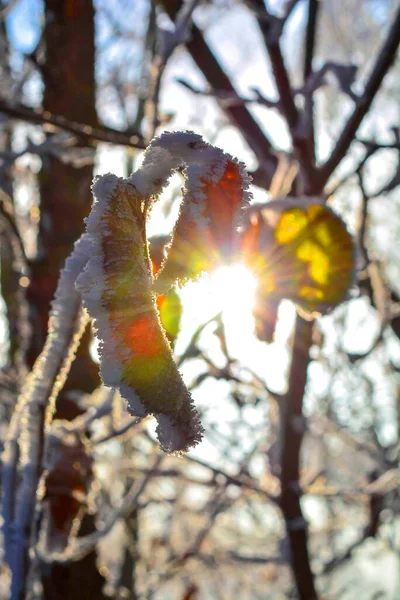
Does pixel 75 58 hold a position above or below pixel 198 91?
above

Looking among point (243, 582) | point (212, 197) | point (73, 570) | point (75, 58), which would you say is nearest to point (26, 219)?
point (75, 58)

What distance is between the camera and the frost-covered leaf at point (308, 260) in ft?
2.97

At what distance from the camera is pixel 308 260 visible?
896 mm

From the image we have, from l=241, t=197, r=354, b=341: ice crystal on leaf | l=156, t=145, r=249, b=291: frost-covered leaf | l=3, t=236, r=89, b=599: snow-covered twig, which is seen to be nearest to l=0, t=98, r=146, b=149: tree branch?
l=241, t=197, r=354, b=341: ice crystal on leaf

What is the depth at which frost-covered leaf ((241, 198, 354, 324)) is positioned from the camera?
907 mm

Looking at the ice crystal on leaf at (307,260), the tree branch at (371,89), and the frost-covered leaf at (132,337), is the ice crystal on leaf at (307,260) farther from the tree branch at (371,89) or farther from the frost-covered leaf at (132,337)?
the frost-covered leaf at (132,337)

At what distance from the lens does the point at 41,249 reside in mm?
1914

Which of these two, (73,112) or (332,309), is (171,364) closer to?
(332,309)

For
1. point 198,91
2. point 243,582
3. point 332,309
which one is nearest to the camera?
point 332,309

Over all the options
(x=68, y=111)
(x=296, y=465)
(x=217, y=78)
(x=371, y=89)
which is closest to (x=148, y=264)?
(x=371, y=89)

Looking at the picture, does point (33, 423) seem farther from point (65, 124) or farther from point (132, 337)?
point (65, 124)

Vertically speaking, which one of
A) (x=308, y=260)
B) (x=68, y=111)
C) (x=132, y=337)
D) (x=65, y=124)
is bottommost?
(x=132, y=337)

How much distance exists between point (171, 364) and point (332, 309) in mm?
581

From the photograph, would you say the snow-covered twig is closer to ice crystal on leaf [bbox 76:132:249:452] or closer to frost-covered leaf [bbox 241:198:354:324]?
ice crystal on leaf [bbox 76:132:249:452]
